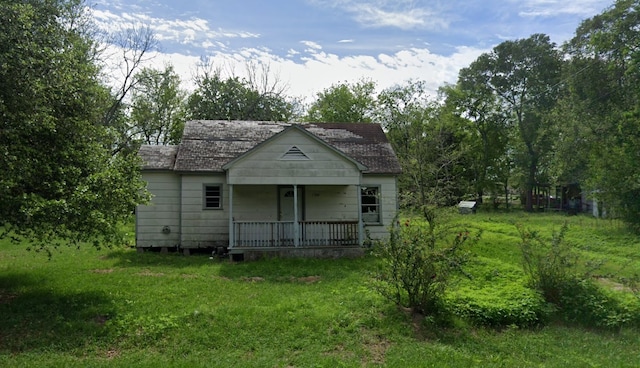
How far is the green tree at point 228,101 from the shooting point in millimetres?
37750

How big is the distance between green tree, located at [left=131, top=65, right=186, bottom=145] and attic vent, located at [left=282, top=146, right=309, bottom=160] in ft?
80.8

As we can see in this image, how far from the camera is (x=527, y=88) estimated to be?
1683 inches

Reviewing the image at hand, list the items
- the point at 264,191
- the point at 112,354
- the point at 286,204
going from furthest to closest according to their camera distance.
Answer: the point at 286,204, the point at 264,191, the point at 112,354

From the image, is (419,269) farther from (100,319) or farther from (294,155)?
(294,155)

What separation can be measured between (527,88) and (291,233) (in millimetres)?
37455

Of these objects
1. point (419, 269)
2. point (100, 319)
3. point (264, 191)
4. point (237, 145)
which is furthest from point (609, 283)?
point (237, 145)

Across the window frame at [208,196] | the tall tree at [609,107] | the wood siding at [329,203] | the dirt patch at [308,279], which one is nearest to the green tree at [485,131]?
the tall tree at [609,107]

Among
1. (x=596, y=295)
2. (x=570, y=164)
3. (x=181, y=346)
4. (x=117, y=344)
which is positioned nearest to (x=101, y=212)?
(x=117, y=344)

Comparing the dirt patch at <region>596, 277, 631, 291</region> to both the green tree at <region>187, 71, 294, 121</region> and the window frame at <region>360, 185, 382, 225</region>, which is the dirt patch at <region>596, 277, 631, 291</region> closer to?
the window frame at <region>360, 185, 382, 225</region>

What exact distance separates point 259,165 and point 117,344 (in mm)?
8029

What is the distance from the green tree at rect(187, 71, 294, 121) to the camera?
37750 millimetres

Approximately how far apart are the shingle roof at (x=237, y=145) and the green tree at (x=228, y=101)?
66.7ft

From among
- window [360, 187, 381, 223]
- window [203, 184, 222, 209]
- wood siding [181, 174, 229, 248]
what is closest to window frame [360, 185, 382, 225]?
window [360, 187, 381, 223]

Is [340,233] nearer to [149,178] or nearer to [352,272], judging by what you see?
[352,272]
